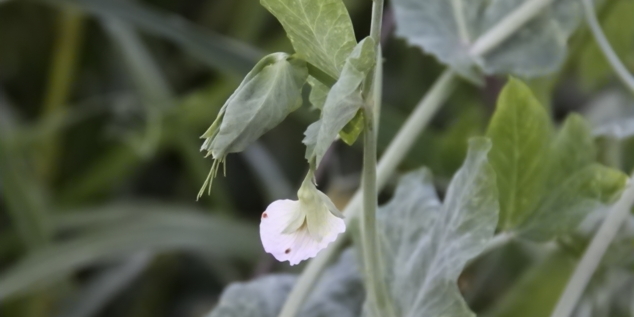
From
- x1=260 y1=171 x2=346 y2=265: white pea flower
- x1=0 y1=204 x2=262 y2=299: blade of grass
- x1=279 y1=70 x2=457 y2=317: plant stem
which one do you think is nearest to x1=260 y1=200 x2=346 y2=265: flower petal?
x1=260 y1=171 x2=346 y2=265: white pea flower

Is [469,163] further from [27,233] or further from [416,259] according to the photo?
[27,233]

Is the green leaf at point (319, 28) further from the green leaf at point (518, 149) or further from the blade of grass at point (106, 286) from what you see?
the blade of grass at point (106, 286)

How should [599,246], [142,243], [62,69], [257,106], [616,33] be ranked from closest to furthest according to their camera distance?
1. [257,106]
2. [599,246]
3. [616,33]
4. [142,243]
5. [62,69]

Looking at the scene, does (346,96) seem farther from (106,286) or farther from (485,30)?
(106,286)

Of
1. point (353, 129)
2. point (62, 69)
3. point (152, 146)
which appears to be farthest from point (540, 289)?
point (62, 69)

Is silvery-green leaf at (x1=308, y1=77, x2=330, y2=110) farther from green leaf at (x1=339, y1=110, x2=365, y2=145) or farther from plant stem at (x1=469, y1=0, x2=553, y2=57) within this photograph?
plant stem at (x1=469, y1=0, x2=553, y2=57)
